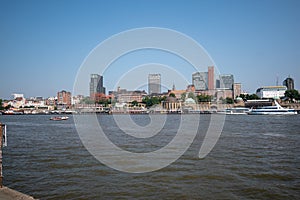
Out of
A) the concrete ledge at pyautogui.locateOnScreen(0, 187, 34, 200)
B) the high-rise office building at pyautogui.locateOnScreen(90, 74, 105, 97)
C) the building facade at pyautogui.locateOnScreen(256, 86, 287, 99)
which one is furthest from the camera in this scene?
the building facade at pyautogui.locateOnScreen(256, 86, 287, 99)

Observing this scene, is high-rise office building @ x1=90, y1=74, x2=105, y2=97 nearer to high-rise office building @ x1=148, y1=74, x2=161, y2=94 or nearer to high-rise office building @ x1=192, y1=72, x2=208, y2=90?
high-rise office building @ x1=148, y1=74, x2=161, y2=94

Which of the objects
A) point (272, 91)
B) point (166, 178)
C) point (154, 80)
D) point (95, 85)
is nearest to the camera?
point (166, 178)

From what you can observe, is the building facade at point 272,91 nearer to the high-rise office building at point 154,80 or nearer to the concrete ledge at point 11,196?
the high-rise office building at point 154,80

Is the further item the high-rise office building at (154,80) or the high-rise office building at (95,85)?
the high-rise office building at (154,80)

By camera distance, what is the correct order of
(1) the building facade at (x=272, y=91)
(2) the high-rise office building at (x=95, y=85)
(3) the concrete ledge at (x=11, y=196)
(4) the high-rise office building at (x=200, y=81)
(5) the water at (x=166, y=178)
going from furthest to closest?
(4) the high-rise office building at (x=200, y=81) < (1) the building facade at (x=272, y=91) < (2) the high-rise office building at (x=95, y=85) < (5) the water at (x=166, y=178) < (3) the concrete ledge at (x=11, y=196)

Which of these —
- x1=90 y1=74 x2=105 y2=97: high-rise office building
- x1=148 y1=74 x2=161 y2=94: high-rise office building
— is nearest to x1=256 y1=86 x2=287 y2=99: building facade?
x1=148 y1=74 x2=161 y2=94: high-rise office building

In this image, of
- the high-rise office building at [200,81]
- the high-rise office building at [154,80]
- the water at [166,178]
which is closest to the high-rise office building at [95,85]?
the high-rise office building at [154,80]

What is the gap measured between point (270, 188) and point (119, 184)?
541 centimetres

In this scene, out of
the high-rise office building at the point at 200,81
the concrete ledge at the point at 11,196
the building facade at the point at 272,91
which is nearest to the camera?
the concrete ledge at the point at 11,196

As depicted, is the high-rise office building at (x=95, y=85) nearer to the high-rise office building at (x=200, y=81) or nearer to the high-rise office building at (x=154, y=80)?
the high-rise office building at (x=154, y=80)

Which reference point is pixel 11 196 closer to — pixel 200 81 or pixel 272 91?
pixel 272 91

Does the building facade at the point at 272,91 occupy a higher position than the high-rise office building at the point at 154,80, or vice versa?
the high-rise office building at the point at 154,80

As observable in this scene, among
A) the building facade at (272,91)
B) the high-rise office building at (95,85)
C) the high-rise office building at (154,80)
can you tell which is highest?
the high-rise office building at (154,80)

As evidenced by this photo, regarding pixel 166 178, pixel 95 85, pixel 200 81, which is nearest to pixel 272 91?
pixel 200 81
